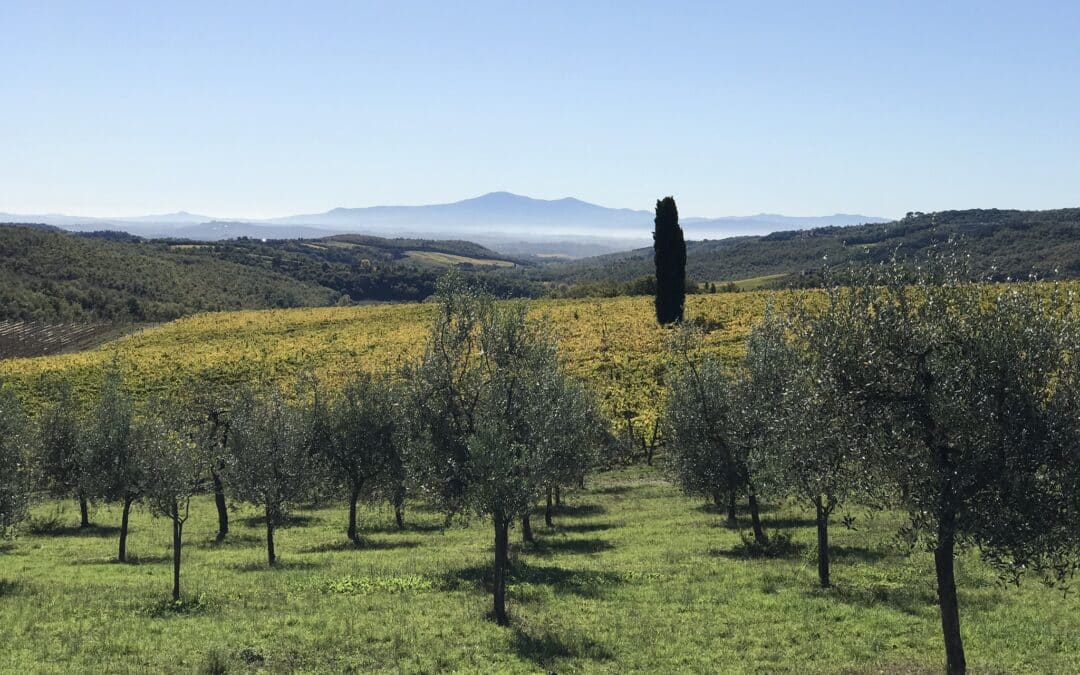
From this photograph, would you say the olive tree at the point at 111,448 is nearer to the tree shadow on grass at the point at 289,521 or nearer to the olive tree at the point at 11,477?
the olive tree at the point at 11,477

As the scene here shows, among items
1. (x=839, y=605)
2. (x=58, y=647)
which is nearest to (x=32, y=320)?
(x=58, y=647)

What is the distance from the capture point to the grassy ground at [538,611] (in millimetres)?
22797

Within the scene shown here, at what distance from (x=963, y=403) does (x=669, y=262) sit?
2967 inches

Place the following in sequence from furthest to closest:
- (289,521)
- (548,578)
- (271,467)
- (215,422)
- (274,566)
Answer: (289,521), (215,422), (271,467), (274,566), (548,578)

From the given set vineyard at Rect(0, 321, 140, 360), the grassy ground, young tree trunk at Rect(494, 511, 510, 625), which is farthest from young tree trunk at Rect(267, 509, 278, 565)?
vineyard at Rect(0, 321, 140, 360)

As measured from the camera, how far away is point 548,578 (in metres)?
32.9

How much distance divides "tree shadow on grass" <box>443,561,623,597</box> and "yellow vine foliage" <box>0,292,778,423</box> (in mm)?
35754

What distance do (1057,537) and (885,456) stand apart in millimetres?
4030

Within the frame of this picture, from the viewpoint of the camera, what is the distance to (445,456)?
3100 centimetres

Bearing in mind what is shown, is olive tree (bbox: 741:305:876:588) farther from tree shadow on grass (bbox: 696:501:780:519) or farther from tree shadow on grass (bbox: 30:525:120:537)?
tree shadow on grass (bbox: 30:525:120:537)

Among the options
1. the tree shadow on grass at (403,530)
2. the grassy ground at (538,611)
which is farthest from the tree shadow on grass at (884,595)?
the tree shadow on grass at (403,530)

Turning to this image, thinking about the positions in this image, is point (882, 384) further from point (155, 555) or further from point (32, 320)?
point (32, 320)

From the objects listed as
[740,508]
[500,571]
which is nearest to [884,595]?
[500,571]

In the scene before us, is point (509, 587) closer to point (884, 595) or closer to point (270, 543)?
point (270, 543)
